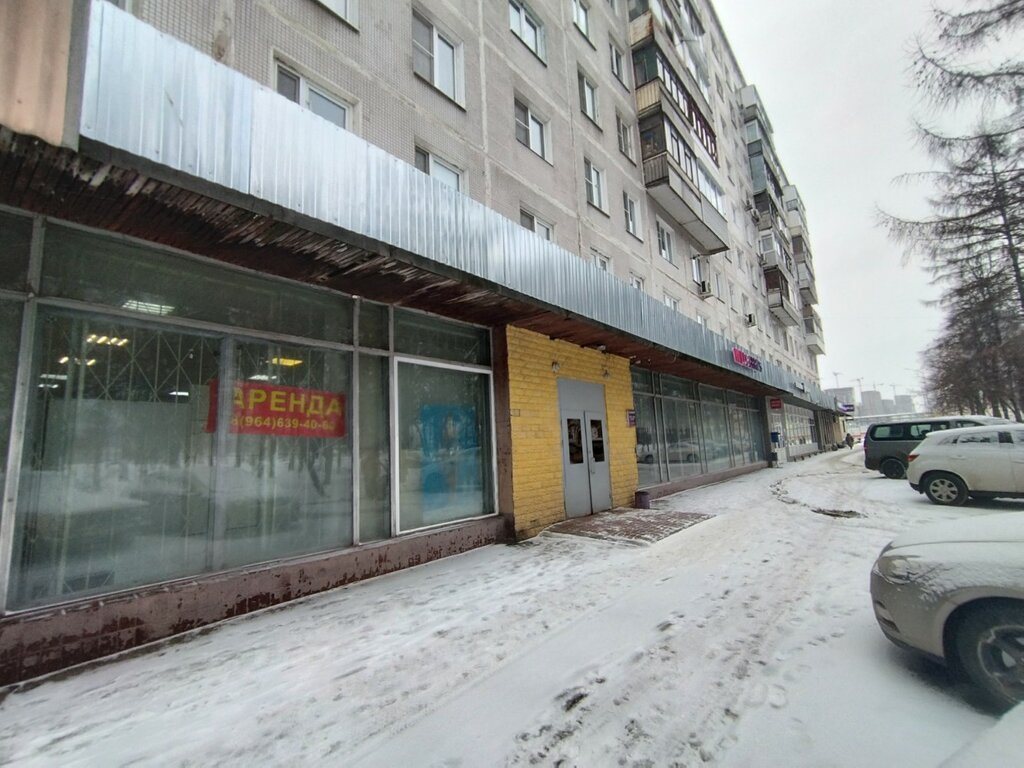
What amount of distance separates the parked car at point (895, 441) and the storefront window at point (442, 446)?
13.2m

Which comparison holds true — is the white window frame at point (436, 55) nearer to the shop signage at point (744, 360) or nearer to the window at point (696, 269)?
the shop signage at point (744, 360)

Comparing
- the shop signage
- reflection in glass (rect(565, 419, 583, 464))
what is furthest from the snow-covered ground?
the shop signage

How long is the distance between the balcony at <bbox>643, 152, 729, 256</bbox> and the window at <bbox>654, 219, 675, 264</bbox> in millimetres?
538

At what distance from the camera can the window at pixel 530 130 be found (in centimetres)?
1045

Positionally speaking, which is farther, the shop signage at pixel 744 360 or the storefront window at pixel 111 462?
the shop signage at pixel 744 360

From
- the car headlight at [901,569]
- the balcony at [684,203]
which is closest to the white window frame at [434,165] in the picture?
the car headlight at [901,569]

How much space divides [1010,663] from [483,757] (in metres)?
2.98

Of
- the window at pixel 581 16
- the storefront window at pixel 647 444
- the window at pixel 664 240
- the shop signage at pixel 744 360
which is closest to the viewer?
the storefront window at pixel 647 444

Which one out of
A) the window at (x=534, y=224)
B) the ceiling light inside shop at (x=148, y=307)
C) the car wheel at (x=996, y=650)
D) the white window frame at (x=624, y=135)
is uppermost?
the white window frame at (x=624, y=135)

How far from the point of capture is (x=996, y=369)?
66.6 ft

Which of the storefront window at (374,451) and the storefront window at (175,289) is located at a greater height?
the storefront window at (175,289)

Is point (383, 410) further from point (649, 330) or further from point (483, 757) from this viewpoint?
point (649, 330)

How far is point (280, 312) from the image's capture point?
222 inches

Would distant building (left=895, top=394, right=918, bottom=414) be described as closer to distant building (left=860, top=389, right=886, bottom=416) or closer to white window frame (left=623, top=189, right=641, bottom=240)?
distant building (left=860, top=389, right=886, bottom=416)
